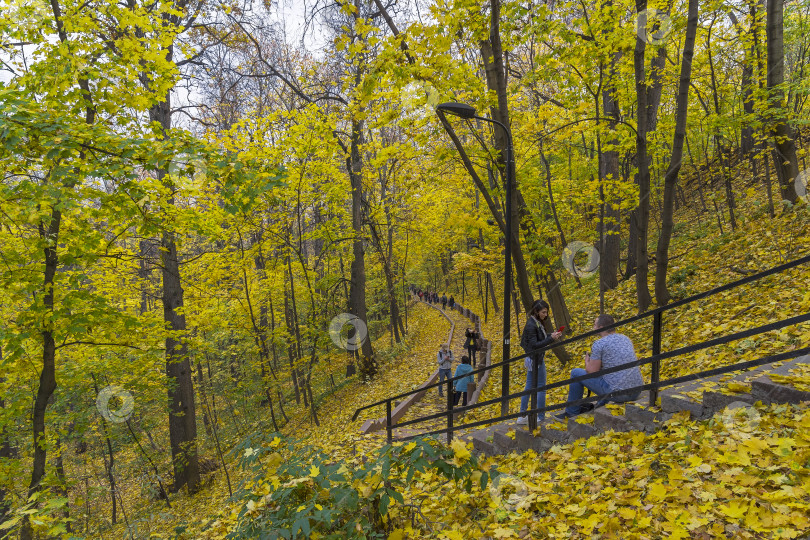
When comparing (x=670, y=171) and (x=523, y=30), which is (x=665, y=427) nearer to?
(x=670, y=171)

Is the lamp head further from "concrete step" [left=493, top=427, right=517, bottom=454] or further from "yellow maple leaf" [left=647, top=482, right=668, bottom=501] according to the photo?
"yellow maple leaf" [left=647, top=482, right=668, bottom=501]

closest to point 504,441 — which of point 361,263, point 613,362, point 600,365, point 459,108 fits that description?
point 600,365

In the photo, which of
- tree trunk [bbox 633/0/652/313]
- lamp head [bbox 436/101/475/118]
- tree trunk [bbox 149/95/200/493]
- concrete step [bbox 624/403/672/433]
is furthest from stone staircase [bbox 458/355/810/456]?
tree trunk [bbox 149/95/200/493]

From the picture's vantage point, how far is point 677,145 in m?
7.18

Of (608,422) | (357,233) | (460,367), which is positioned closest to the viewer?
(608,422)

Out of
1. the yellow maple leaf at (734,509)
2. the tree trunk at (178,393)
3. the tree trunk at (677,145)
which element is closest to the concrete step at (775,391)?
the yellow maple leaf at (734,509)

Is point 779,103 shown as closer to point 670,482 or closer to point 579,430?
point 579,430

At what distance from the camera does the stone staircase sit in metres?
3.44

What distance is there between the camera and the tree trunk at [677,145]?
6.62m

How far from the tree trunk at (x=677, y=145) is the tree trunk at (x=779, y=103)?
7.13 feet

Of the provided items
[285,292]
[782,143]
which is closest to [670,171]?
[782,143]

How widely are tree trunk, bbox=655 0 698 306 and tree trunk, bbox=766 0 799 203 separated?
2172 mm

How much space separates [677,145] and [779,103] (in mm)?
3770

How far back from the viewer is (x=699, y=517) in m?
2.41
